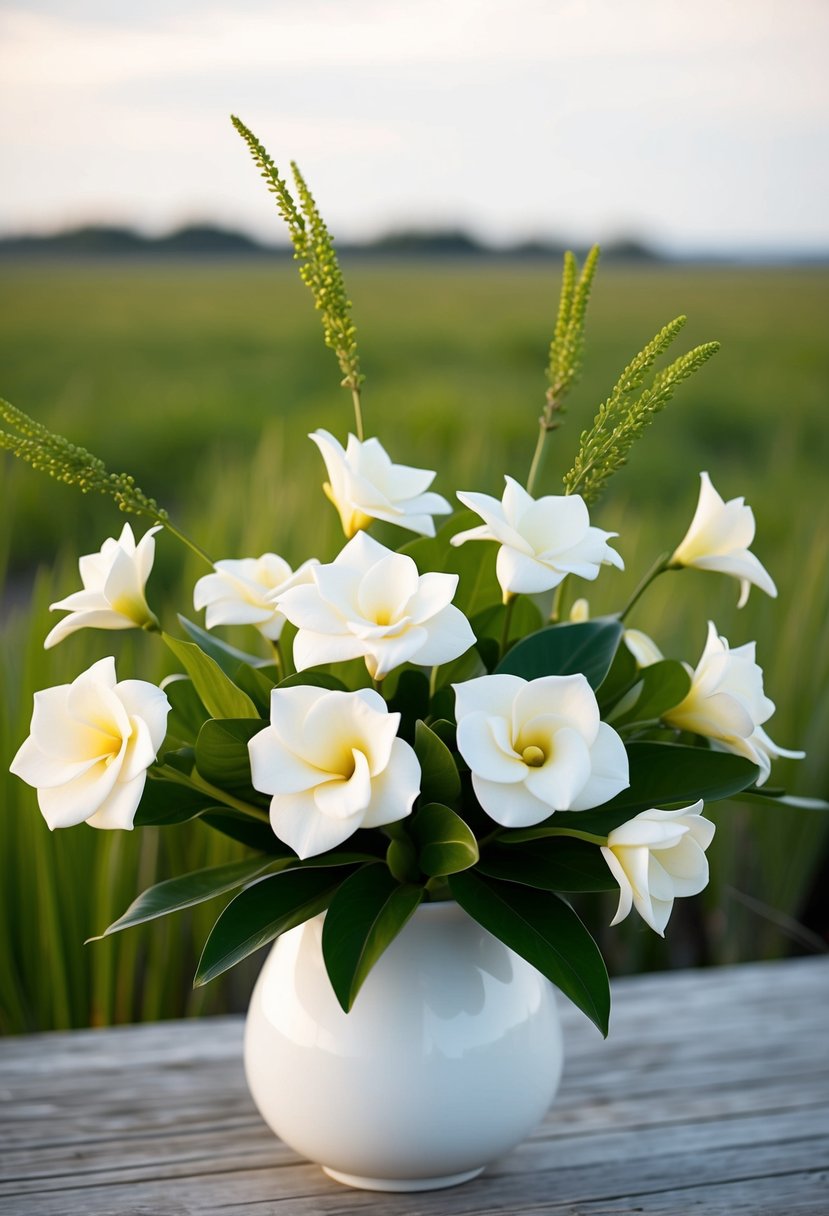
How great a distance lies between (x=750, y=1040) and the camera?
808 millimetres

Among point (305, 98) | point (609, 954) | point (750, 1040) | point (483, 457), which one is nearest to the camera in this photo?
point (750, 1040)

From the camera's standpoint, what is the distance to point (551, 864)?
1.69 ft

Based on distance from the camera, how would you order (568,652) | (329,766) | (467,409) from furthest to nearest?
(467,409) < (568,652) < (329,766)

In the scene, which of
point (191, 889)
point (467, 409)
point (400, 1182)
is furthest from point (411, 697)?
point (467, 409)

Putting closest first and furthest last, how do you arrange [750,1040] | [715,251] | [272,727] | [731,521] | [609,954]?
[272,727] → [731,521] → [750,1040] → [609,954] → [715,251]

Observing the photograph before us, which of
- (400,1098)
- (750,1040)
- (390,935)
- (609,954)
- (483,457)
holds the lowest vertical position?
(609,954)

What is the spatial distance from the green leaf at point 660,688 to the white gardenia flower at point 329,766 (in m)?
0.17

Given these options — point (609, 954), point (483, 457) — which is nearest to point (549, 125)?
point (483, 457)

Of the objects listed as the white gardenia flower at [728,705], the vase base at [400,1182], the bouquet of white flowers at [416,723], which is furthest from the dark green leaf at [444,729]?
the vase base at [400,1182]

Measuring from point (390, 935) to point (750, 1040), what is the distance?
1.48 feet

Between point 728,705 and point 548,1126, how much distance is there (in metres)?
0.32

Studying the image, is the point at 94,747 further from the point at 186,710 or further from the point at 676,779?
the point at 676,779

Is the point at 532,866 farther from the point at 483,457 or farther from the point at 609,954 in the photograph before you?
the point at 483,457

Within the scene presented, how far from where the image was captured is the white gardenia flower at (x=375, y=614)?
443mm
